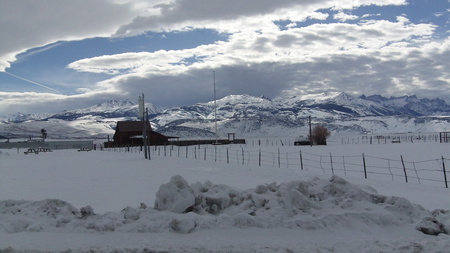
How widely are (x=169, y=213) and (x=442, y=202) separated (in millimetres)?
10535

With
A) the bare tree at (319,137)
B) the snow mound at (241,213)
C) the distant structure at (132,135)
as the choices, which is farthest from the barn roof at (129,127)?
the snow mound at (241,213)

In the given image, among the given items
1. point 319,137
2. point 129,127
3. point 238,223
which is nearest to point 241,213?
point 238,223

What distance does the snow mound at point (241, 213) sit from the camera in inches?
354

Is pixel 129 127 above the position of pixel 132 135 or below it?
above

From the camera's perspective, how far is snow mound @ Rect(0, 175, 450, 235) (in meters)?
8.99

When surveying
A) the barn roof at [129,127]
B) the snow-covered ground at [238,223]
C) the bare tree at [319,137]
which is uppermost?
the barn roof at [129,127]

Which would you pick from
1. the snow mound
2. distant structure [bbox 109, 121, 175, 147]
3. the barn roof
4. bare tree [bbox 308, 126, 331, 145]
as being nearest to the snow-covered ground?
the snow mound

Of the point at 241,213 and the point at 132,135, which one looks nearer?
the point at 241,213

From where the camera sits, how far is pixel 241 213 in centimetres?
941

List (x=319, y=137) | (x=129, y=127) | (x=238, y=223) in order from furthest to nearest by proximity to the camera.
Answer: (x=129, y=127) → (x=319, y=137) → (x=238, y=223)

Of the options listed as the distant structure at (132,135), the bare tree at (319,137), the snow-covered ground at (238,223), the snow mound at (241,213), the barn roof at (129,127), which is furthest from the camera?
the barn roof at (129,127)

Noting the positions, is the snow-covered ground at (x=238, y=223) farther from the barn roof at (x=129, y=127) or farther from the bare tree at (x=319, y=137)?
the barn roof at (x=129, y=127)

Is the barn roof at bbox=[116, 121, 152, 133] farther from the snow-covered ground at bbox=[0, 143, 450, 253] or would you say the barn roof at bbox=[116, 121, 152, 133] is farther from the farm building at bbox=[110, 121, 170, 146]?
the snow-covered ground at bbox=[0, 143, 450, 253]

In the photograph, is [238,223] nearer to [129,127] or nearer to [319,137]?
[319,137]
